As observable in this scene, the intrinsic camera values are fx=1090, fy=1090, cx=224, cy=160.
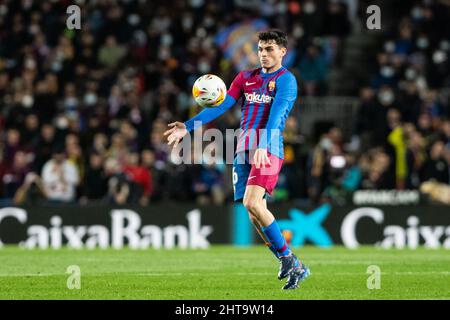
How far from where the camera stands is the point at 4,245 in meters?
18.8

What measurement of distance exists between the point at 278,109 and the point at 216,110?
2.63ft

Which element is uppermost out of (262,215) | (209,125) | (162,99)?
(162,99)

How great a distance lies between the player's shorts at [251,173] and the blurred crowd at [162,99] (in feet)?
28.7

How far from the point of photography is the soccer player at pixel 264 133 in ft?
34.3

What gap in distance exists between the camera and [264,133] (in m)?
10.4

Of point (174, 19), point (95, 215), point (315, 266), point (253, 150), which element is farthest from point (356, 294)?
point (174, 19)

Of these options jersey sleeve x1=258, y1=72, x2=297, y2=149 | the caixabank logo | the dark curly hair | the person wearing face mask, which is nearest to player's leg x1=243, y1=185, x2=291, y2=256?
jersey sleeve x1=258, y1=72, x2=297, y2=149

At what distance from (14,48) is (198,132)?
6.20 m

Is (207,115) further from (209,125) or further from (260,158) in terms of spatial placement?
(209,125)

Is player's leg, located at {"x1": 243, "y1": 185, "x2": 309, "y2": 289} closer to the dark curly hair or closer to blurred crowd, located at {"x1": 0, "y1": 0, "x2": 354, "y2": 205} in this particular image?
the dark curly hair

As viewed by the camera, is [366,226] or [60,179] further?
[60,179]

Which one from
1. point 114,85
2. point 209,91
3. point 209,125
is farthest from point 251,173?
point 114,85

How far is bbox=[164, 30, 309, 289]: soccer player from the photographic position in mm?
10453

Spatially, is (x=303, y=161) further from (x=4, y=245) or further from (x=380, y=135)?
(x=4, y=245)
